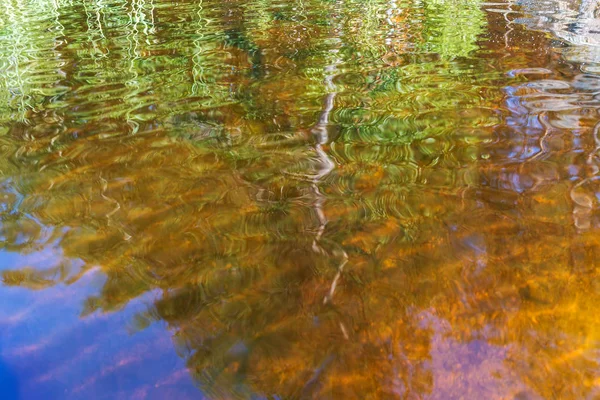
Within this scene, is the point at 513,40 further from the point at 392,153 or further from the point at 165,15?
the point at 165,15

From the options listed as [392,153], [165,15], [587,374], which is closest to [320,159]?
[392,153]

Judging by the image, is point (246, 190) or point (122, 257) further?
point (246, 190)

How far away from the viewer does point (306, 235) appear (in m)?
2.65

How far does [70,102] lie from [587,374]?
17.1ft

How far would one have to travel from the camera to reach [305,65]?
6.19m

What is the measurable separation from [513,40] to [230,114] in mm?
5116

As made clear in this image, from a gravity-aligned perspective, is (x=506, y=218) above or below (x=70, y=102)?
below

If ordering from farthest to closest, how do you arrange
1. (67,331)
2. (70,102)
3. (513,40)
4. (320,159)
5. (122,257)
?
(513,40), (70,102), (320,159), (122,257), (67,331)

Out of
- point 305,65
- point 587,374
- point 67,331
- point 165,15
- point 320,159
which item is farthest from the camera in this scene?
point 165,15

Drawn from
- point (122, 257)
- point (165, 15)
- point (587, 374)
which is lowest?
point (587, 374)

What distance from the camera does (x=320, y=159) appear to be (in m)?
3.53

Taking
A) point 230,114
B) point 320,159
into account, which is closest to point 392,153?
point 320,159

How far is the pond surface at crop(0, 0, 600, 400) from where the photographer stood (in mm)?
1863

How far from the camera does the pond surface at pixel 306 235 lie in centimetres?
186
